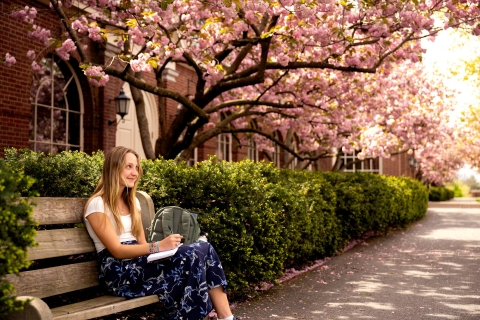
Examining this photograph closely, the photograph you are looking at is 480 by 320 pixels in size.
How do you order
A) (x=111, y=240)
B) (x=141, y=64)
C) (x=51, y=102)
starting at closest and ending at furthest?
(x=111, y=240), (x=141, y=64), (x=51, y=102)

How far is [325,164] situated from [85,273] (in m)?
35.9

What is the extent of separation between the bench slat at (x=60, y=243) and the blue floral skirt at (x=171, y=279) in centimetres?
17

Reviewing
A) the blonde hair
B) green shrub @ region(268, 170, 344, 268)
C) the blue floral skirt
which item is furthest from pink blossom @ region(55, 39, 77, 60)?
the blue floral skirt

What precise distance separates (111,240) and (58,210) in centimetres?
41

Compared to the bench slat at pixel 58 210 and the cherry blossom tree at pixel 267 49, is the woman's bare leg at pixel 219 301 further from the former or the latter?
the cherry blossom tree at pixel 267 49

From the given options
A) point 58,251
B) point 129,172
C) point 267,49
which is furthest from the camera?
point 267,49

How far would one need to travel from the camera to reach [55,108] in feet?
39.9

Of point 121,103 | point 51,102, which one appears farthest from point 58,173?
point 121,103

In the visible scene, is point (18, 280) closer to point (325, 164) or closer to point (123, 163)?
point (123, 163)

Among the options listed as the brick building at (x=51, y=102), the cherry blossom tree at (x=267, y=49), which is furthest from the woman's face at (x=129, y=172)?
the brick building at (x=51, y=102)

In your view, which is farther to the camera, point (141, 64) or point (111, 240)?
point (141, 64)

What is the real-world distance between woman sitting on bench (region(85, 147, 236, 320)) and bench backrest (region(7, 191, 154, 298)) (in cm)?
9

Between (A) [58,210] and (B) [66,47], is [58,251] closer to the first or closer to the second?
(A) [58,210]

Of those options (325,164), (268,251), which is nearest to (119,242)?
(268,251)
